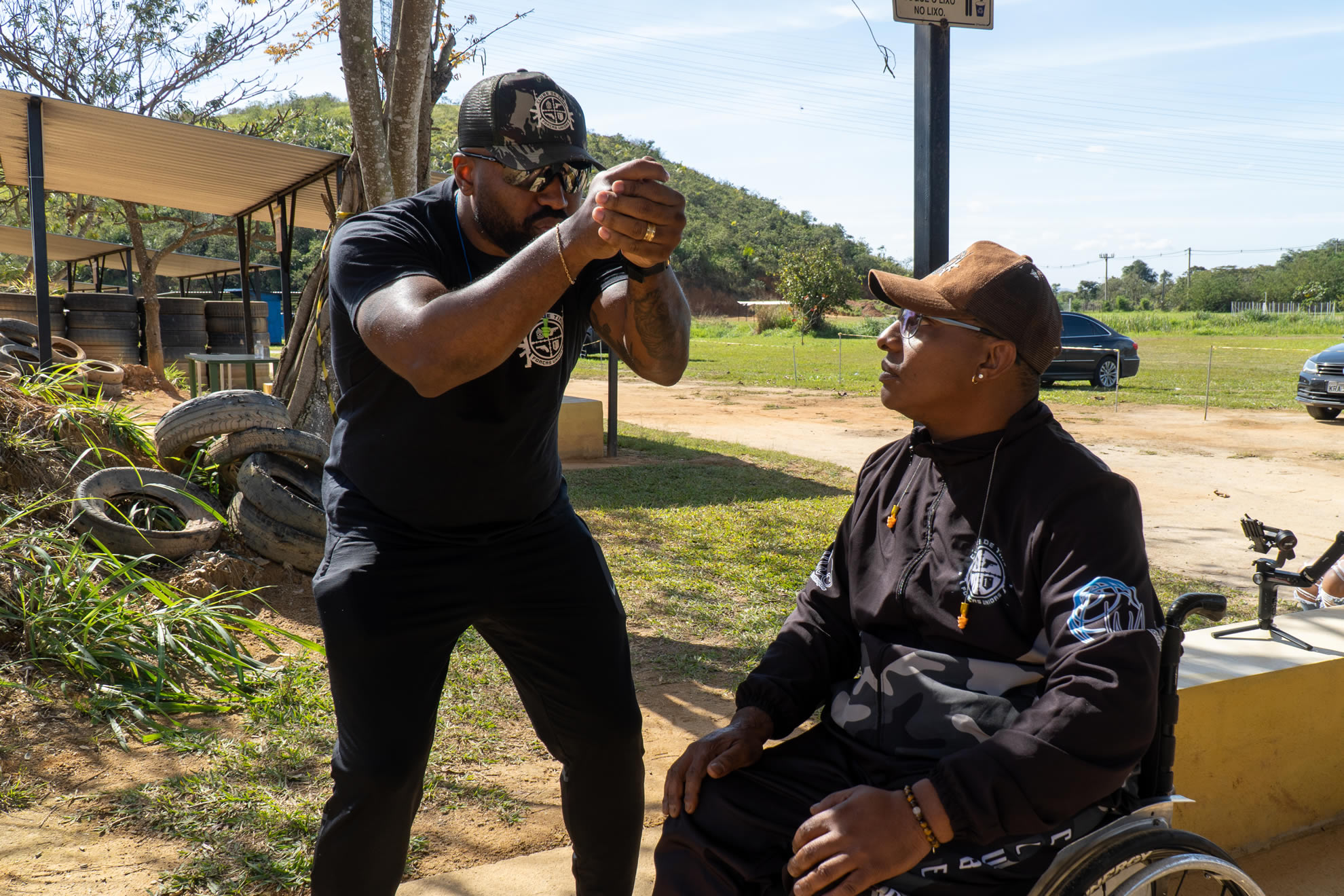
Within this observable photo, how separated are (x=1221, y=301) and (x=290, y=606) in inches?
3334

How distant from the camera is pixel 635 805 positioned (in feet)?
7.86

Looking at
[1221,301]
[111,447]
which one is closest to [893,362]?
[111,447]

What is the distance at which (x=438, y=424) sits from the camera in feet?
7.21

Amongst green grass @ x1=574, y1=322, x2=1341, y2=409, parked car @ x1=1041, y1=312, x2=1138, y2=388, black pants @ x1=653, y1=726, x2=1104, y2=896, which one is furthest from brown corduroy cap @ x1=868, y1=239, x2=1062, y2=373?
parked car @ x1=1041, y1=312, x2=1138, y2=388

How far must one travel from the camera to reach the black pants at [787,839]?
177cm

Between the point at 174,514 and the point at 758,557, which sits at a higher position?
the point at 174,514

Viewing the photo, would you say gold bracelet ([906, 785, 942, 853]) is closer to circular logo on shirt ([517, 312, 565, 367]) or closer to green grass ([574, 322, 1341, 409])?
circular logo on shirt ([517, 312, 565, 367])

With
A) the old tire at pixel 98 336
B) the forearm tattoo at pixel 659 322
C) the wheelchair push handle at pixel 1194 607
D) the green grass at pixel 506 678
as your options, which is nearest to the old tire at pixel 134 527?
the green grass at pixel 506 678

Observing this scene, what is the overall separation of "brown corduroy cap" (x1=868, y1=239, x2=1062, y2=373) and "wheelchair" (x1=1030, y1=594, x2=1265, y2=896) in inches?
22.9

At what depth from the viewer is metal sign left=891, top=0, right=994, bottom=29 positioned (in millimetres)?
3027

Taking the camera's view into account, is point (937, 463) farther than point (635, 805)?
No

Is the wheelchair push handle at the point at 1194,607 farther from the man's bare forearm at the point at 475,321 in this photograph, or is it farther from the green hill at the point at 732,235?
the green hill at the point at 732,235

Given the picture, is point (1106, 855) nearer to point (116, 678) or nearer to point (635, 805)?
point (635, 805)

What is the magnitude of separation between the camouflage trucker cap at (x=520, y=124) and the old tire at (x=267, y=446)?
4091mm
